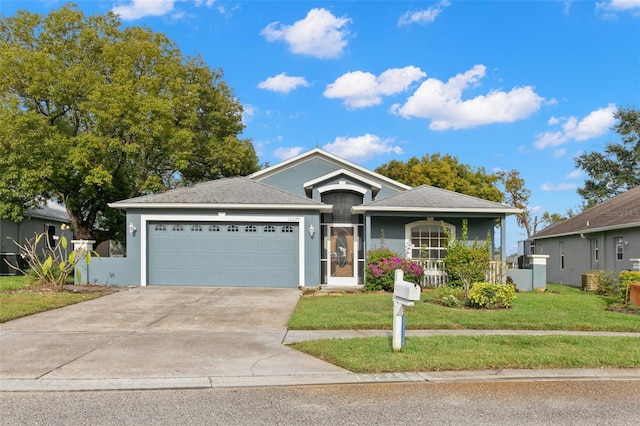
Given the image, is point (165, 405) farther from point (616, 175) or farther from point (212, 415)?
point (616, 175)

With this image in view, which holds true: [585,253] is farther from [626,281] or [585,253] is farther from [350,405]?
[350,405]

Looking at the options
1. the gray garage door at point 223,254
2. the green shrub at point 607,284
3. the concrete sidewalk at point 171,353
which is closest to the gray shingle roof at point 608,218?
the green shrub at point 607,284

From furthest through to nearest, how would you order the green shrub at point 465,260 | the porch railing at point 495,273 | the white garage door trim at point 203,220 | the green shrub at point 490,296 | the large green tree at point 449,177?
the large green tree at point 449,177 < the white garage door trim at point 203,220 < the porch railing at point 495,273 < the green shrub at point 465,260 < the green shrub at point 490,296

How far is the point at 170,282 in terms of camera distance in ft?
56.2

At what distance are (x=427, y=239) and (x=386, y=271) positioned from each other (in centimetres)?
278

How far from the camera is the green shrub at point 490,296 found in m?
11.5

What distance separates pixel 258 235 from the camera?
56.5 ft

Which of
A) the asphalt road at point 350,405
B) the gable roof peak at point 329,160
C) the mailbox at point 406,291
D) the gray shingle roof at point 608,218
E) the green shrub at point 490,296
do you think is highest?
the gable roof peak at point 329,160

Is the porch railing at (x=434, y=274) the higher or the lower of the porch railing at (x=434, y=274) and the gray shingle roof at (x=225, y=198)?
the lower

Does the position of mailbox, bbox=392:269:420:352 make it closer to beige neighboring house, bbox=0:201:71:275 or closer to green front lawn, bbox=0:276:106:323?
green front lawn, bbox=0:276:106:323

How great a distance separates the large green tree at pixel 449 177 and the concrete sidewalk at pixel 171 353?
27.4 meters

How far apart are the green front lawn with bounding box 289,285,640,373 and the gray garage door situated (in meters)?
4.91

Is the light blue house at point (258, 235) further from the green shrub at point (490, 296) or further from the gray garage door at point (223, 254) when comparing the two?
the green shrub at point (490, 296)

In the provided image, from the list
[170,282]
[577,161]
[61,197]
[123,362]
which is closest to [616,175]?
[577,161]
